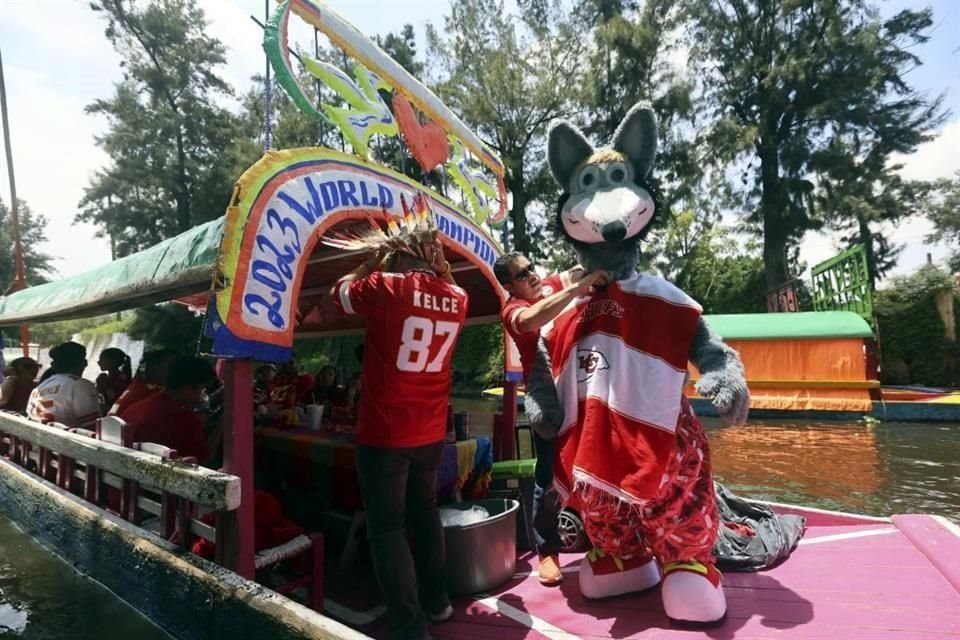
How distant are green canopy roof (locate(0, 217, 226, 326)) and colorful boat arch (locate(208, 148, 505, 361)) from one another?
15cm

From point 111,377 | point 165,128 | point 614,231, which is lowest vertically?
point 111,377

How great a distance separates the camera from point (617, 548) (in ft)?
9.41

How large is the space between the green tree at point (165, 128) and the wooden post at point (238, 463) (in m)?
24.3

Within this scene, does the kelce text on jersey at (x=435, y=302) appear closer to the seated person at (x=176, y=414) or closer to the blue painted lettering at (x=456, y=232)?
the blue painted lettering at (x=456, y=232)

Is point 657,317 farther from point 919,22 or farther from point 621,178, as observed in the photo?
point 919,22

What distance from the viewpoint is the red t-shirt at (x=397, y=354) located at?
2631 mm

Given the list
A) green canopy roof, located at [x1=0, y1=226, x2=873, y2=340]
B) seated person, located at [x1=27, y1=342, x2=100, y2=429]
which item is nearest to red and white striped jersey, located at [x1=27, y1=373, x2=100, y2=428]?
seated person, located at [x1=27, y1=342, x2=100, y2=429]

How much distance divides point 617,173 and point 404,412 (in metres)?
1.59

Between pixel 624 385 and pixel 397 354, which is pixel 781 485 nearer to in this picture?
pixel 624 385

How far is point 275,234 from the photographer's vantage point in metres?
2.87

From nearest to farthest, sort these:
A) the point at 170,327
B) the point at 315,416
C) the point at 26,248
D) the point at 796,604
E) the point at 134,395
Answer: the point at 796,604 → the point at 134,395 → the point at 315,416 → the point at 170,327 → the point at 26,248

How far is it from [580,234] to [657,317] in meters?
0.57

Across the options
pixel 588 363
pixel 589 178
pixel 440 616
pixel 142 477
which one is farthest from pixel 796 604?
pixel 142 477

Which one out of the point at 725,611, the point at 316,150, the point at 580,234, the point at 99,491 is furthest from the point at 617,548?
the point at 99,491
